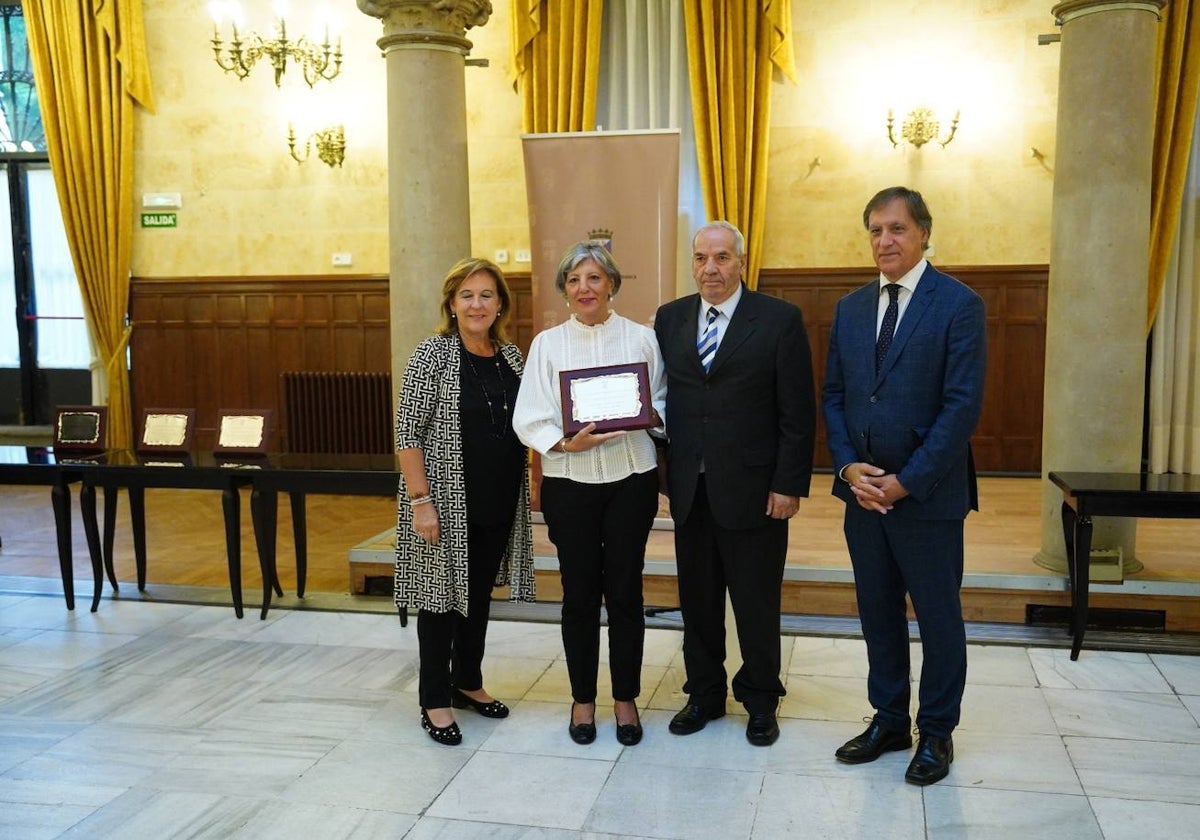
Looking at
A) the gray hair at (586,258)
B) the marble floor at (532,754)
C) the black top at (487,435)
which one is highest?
the gray hair at (586,258)

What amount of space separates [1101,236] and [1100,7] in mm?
1016

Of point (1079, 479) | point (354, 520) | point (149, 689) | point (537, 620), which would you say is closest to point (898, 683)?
point (1079, 479)

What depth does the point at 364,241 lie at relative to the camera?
29.2 feet

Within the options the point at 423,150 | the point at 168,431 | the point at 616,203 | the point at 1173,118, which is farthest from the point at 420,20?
the point at 1173,118

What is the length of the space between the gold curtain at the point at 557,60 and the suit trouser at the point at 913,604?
5.54 m

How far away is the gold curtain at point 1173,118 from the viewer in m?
7.18

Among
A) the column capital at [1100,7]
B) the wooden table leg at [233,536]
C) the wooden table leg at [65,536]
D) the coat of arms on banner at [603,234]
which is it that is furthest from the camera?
the coat of arms on banner at [603,234]

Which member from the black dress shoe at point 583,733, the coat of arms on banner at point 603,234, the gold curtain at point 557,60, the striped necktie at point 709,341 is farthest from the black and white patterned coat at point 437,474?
the gold curtain at point 557,60

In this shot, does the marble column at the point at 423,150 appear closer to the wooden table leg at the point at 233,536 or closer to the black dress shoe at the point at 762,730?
the wooden table leg at the point at 233,536

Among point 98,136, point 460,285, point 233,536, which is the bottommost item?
point 233,536

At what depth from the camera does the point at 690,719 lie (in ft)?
11.7

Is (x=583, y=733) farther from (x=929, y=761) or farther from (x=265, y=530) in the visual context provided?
(x=265, y=530)

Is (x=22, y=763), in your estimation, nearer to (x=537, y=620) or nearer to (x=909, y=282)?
(x=537, y=620)

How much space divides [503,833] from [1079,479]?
2.94 metres
